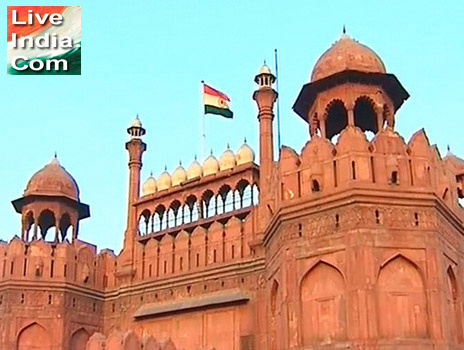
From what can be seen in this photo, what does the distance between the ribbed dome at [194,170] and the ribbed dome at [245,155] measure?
4.58 feet

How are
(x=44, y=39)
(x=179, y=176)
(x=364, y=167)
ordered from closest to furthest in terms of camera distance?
(x=364, y=167), (x=44, y=39), (x=179, y=176)

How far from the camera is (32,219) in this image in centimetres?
2156

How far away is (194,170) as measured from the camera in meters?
21.9

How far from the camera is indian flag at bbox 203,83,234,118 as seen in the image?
2318 cm

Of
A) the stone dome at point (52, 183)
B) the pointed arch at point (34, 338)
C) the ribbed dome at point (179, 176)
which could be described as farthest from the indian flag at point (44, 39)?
the pointed arch at point (34, 338)

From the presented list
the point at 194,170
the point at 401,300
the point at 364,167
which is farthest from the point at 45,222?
the point at 401,300

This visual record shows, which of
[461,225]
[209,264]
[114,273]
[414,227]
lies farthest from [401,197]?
[114,273]

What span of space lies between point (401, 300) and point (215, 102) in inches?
469

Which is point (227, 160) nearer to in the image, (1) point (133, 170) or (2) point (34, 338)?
(1) point (133, 170)

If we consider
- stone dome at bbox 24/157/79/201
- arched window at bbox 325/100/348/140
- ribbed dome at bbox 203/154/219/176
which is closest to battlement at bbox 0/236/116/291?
stone dome at bbox 24/157/79/201

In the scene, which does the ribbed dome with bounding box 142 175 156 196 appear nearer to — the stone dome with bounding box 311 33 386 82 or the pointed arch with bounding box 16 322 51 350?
the pointed arch with bounding box 16 322 51 350

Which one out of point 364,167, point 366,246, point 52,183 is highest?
point 52,183

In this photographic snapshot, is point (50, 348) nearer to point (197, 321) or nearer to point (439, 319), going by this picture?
point (197, 321)

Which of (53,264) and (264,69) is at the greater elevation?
(264,69)
